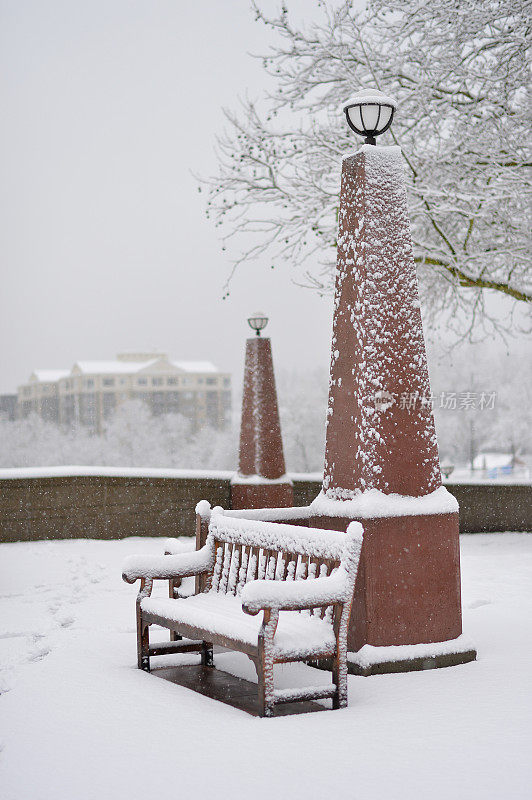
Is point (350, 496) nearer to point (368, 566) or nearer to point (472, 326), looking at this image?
point (368, 566)

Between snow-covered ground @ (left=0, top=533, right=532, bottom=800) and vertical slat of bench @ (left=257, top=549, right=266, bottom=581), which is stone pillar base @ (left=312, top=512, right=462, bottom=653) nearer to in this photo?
snow-covered ground @ (left=0, top=533, right=532, bottom=800)

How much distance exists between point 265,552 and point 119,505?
8.76 meters

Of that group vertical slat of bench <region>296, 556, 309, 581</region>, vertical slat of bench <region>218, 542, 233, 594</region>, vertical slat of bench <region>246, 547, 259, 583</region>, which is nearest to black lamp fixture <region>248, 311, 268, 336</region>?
vertical slat of bench <region>218, 542, 233, 594</region>

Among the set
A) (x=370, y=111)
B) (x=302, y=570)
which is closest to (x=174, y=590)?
(x=302, y=570)

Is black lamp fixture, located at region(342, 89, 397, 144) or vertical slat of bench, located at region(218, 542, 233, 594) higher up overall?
black lamp fixture, located at region(342, 89, 397, 144)

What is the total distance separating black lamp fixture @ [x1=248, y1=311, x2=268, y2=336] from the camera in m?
15.1

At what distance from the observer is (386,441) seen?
6.56m

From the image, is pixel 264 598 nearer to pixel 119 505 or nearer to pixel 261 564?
pixel 261 564

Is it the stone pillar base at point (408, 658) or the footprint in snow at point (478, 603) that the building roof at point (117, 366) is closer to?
the footprint in snow at point (478, 603)

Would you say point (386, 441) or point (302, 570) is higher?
point (386, 441)

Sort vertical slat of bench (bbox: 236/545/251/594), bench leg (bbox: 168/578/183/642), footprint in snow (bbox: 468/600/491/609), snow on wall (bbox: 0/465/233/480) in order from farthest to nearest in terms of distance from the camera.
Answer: snow on wall (bbox: 0/465/233/480)
footprint in snow (bbox: 468/600/491/609)
bench leg (bbox: 168/578/183/642)
vertical slat of bench (bbox: 236/545/251/594)

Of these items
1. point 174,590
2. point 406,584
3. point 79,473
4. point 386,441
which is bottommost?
point 174,590

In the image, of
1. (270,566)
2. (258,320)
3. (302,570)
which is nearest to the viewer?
(302,570)

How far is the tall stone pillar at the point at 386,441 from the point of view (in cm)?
640
